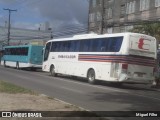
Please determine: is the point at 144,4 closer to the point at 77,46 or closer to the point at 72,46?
the point at 72,46

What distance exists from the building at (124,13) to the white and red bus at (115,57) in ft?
71.9

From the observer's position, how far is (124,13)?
63.9 metres

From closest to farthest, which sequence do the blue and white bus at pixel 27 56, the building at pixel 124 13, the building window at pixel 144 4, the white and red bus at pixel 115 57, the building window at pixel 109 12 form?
the white and red bus at pixel 115 57 < the blue and white bus at pixel 27 56 < the building at pixel 124 13 < the building window at pixel 144 4 < the building window at pixel 109 12

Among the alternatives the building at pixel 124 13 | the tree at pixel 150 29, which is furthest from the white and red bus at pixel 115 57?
the building at pixel 124 13

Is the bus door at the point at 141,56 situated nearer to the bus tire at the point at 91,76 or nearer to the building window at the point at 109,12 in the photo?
the bus tire at the point at 91,76

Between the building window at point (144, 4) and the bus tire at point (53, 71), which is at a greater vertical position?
the building window at point (144, 4)

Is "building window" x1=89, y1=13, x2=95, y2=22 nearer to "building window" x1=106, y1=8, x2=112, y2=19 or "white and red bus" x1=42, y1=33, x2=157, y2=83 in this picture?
"building window" x1=106, y1=8, x2=112, y2=19

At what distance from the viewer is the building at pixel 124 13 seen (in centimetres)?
5483

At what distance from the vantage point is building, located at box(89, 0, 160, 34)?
54834 millimetres

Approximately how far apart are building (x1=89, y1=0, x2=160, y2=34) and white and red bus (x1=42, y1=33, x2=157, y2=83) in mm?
21909

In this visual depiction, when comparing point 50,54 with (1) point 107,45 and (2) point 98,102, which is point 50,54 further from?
(2) point 98,102

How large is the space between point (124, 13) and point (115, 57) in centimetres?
4061

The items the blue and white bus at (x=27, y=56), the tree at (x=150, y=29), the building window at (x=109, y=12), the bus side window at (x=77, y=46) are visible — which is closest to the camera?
the bus side window at (x=77, y=46)

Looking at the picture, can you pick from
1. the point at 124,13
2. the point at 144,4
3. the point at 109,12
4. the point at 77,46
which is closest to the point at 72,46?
the point at 77,46
